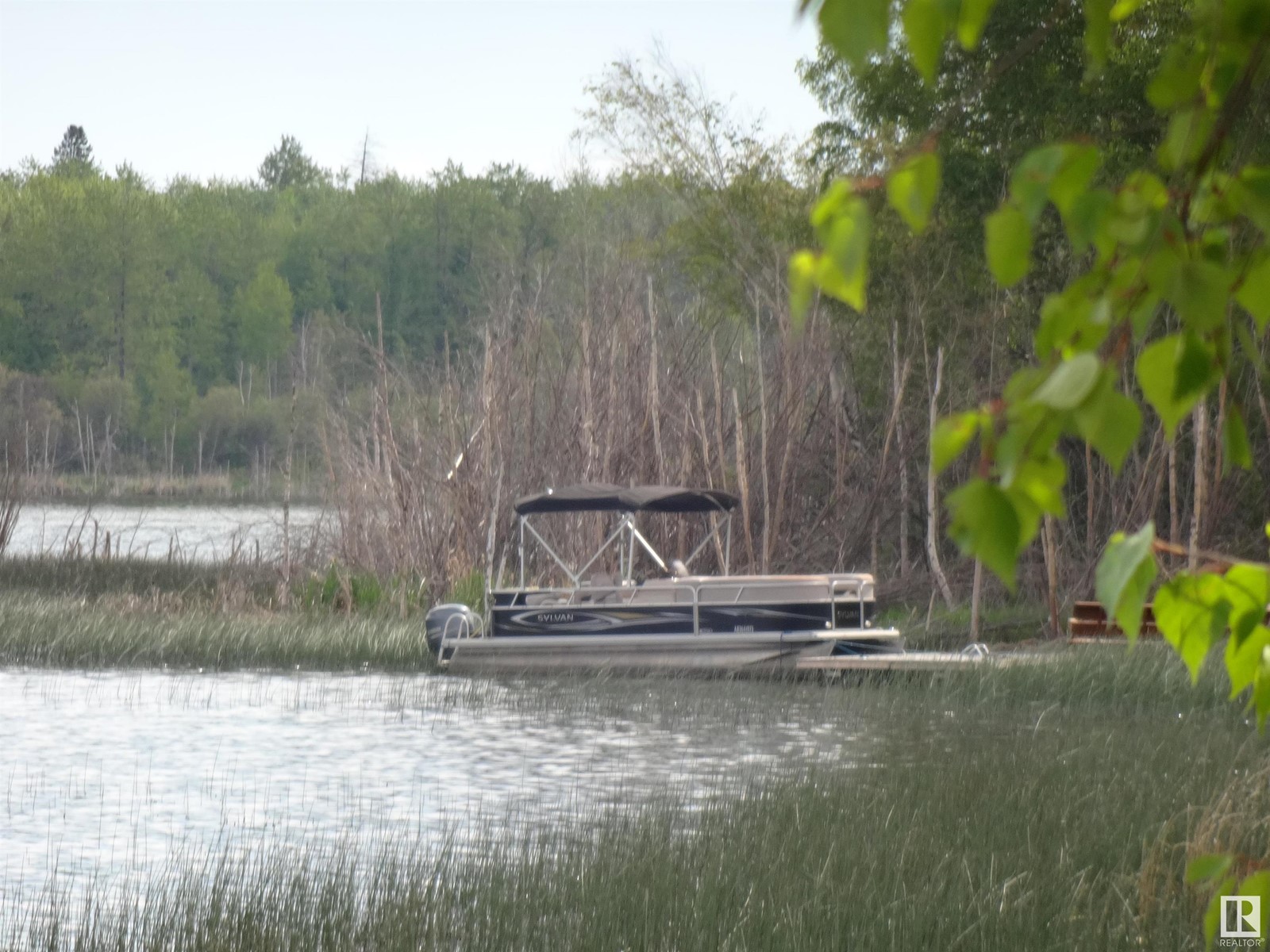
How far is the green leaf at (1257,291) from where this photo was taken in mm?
1649

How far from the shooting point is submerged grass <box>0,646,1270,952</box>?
6.30 metres

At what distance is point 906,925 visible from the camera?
6.33 metres

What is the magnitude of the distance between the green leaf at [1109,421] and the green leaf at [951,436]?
0.12m

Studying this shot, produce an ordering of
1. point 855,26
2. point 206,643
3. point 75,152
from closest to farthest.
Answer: point 855,26 → point 206,643 → point 75,152

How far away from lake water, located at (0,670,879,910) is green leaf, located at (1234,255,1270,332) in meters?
6.67

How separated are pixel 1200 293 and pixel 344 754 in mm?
11596

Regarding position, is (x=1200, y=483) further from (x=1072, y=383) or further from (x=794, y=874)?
(x=1072, y=383)

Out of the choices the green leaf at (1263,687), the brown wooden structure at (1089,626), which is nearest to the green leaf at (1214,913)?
the green leaf at (1263,687)

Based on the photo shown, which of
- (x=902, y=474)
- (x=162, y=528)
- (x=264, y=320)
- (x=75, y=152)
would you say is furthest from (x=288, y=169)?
(x=902, y=474)

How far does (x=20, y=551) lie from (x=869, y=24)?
31.4 metres

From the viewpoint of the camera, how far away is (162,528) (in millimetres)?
42375

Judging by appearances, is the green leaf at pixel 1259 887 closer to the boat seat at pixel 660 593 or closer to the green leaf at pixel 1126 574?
the green leaf at pixel 1126 574

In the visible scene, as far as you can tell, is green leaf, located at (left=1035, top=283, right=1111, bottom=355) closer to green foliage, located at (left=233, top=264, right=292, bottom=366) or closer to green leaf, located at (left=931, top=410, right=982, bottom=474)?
green leaf, located at (left=931, top=410, right=982, bottom=474)

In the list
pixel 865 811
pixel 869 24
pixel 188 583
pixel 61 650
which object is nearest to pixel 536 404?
pixel 188 583
